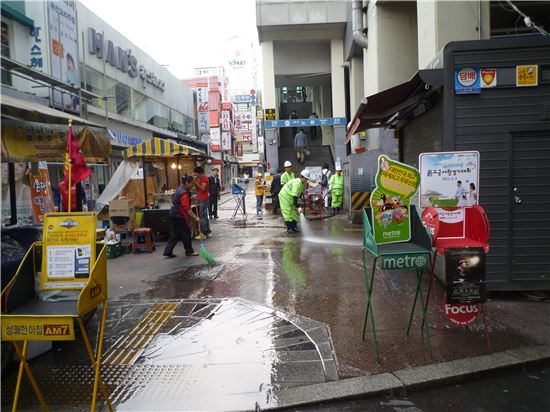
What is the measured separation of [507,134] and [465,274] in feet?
8.67

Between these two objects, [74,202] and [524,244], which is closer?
[524,244]

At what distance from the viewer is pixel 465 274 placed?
171 inches

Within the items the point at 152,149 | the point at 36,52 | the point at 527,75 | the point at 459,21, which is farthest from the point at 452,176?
the point at 36,52

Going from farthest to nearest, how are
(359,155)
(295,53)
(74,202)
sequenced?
(295,53), (359,155), (74,202)

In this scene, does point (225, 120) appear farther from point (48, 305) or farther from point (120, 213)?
point (48, 305)

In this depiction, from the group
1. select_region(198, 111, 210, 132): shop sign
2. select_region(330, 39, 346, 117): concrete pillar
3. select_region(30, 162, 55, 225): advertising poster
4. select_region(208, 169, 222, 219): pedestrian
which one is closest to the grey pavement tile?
select_region(30, 162, 55, 225): advertising poster

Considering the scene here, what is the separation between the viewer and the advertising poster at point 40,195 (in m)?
10.9

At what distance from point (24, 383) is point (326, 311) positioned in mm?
3513

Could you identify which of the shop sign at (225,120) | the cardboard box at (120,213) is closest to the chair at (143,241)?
the cardboard box at (120,213)

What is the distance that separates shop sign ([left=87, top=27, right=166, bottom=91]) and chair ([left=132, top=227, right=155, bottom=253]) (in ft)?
33.1

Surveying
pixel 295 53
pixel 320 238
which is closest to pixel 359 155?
pixel 320 238

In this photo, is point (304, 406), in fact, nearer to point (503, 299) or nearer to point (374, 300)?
point (374, 300)

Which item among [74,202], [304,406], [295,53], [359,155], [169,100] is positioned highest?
[295,53]

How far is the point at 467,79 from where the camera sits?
19.3ft
